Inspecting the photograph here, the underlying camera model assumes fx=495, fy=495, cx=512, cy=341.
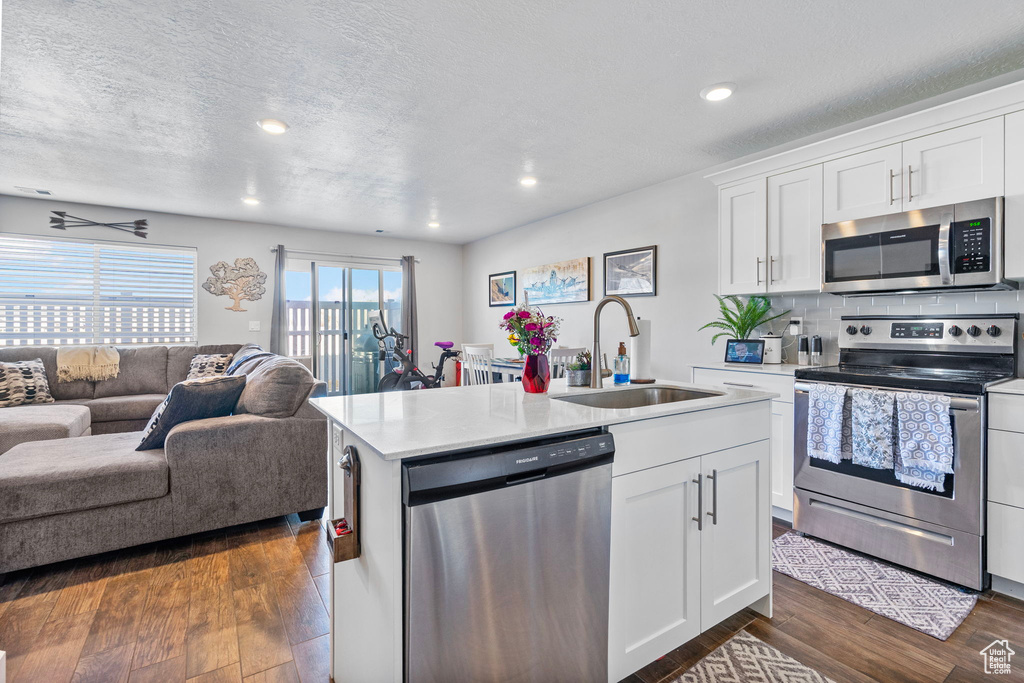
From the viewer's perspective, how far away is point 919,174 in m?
2.58

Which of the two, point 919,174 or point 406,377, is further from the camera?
point 406,377

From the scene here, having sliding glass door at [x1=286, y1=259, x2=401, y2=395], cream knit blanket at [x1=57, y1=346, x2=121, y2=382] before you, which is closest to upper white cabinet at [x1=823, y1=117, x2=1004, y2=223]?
sliding glass door at [x1=286, y1=259, x2=401, y2=395]

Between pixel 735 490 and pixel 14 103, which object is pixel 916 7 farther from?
pixel 14 103

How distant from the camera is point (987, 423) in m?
2.18

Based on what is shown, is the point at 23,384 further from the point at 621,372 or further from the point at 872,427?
the point at 872,427

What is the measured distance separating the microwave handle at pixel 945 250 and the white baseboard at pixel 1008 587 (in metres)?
1.38

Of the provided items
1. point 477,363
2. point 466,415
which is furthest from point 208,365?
point 466,415

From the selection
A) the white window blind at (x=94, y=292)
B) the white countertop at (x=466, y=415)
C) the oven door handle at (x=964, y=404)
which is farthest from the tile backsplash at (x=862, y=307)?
the white window blind at (x=94, y=292)

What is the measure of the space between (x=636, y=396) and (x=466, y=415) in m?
0.97

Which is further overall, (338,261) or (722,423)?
(338,261)

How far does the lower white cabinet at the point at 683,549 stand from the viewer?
1.57 metres

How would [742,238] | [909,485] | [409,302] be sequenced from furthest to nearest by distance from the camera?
A: 1. [409,302]
2. [742,238]
3. [909,485]

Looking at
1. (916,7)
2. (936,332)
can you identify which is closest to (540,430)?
(916,7)

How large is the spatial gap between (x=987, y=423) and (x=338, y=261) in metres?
6.37
